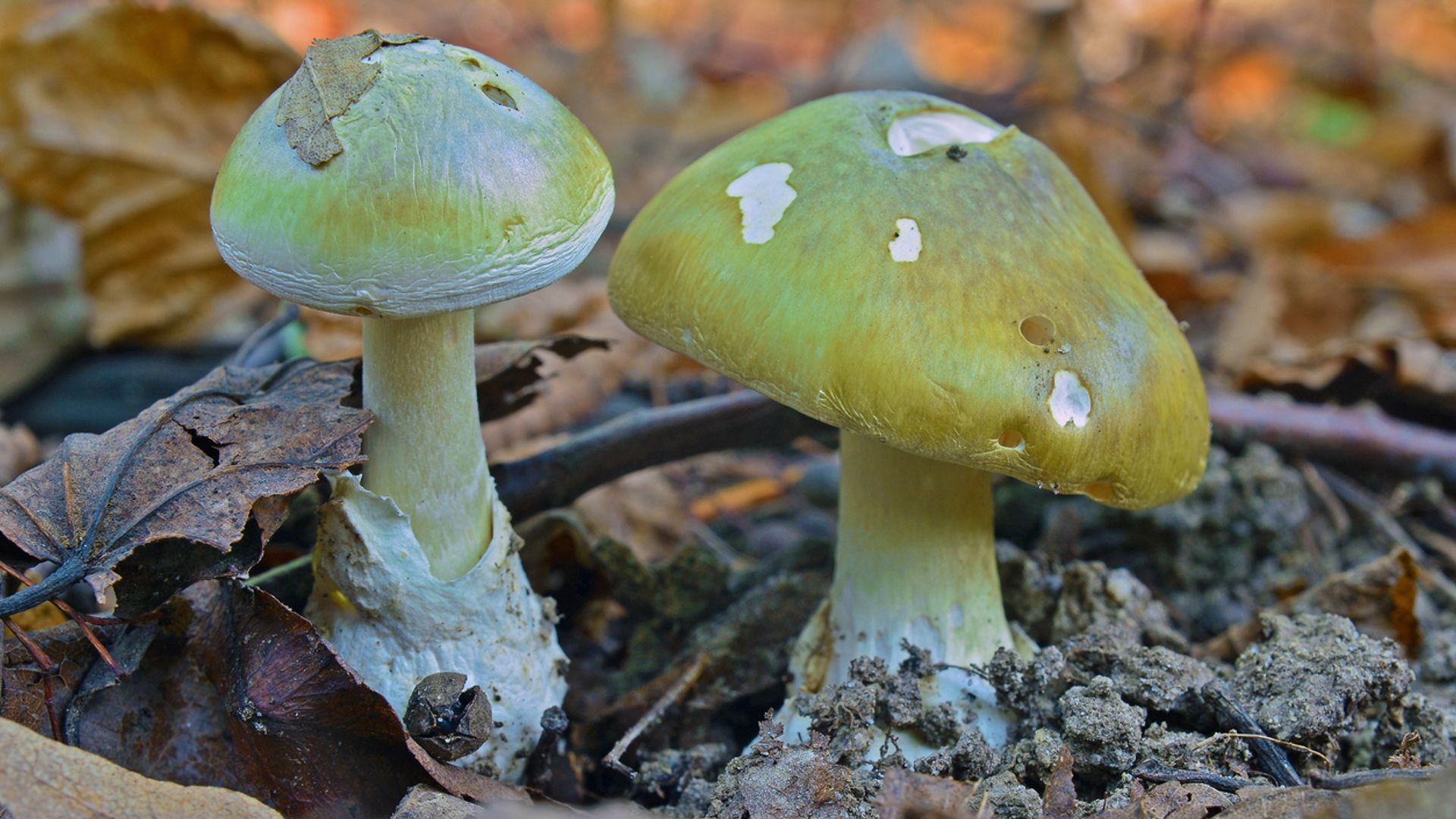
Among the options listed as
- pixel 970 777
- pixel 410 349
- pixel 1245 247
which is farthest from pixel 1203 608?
pixel 1245 247

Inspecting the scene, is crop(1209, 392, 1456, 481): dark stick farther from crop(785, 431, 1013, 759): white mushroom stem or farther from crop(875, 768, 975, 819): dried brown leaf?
crop(875, 768, 975, 819): dried brown leaf

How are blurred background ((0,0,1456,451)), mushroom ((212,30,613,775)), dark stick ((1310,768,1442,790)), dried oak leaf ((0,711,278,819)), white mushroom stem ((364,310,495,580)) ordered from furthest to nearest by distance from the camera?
blurred background ((0,0,1456,451)) < white mushroom stem ((364,310,495,580)) < dark stick ((1310,768,1442,790)) < mushroom ((212,30,613,775)) < dried oak leaf ((0,711,278,819))

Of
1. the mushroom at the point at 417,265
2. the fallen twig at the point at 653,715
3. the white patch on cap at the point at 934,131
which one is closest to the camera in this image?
the mushroom at the point at 417,265

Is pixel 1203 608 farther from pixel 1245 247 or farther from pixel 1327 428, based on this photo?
pixel 1245 247

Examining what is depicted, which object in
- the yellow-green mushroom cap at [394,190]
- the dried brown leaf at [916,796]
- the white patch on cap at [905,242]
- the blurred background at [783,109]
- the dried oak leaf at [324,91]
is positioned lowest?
the blurred background at [783,109]

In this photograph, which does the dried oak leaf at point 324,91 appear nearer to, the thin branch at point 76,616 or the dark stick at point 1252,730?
the thin branch at point 76,616

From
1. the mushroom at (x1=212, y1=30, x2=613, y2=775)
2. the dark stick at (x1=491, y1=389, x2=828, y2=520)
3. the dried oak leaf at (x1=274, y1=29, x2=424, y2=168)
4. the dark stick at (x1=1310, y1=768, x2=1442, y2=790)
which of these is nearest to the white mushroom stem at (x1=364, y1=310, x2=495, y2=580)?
the mushroom at (x1=212, y1=30, x2=613, y2=775)

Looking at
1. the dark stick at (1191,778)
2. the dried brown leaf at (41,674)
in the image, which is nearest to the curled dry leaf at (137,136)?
the dried brown leaf at (41,674)
